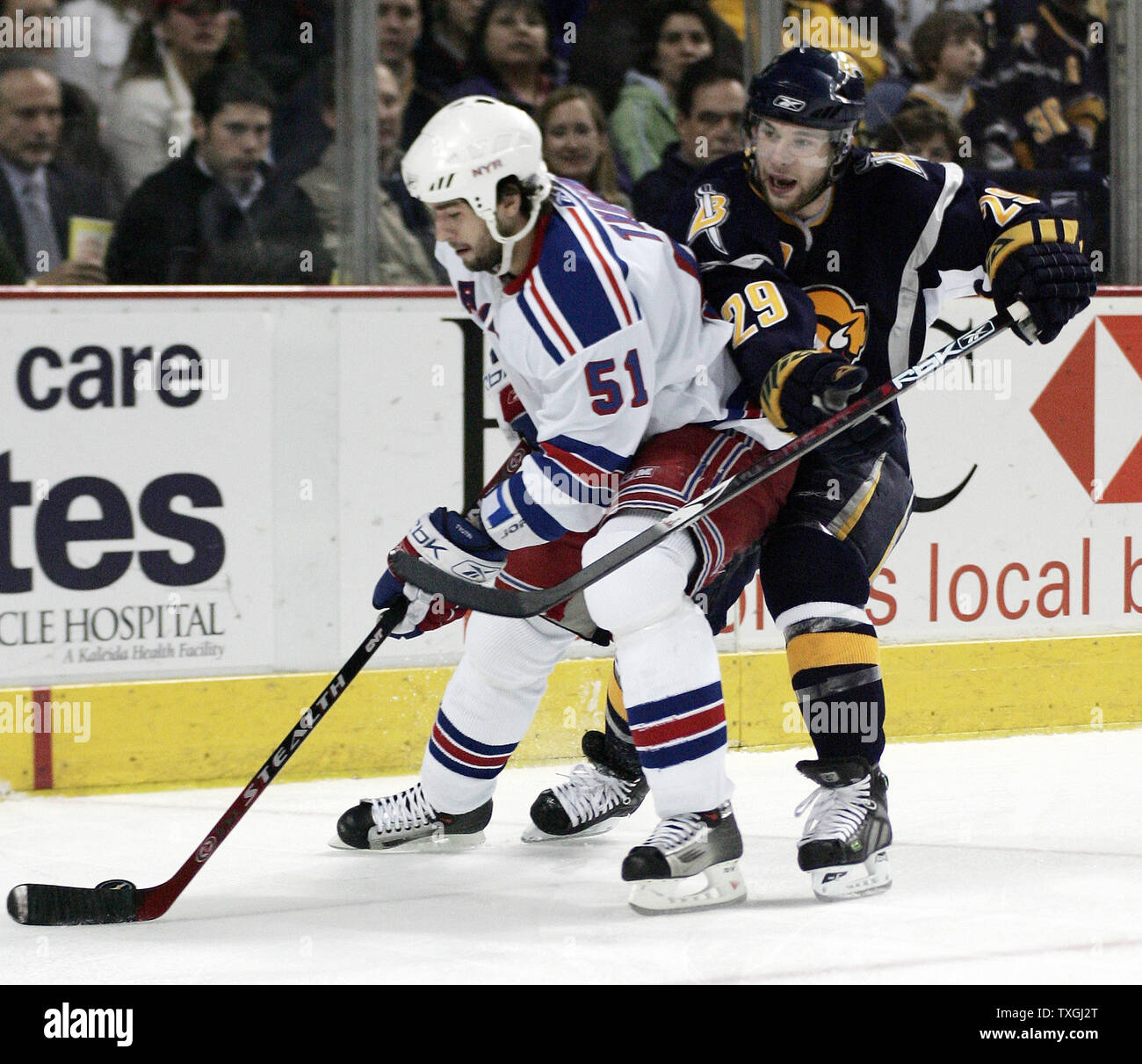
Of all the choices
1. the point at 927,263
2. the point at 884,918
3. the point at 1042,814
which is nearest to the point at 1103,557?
the point at 1042,814

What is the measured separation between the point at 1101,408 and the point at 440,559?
2050 mm

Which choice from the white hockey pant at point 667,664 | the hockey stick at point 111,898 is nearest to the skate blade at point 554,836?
the white hockey pant at point 667,664

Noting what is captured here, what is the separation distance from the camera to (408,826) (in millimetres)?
3201

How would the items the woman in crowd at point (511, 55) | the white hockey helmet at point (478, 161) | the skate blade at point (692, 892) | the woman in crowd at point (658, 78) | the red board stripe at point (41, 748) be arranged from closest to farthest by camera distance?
the white hockey helmet at point (478, 161) < the skate blade at point (692, 892) < the red board stripe at point (41, 748) < the woman in crowd at point (511, 55) < the woman in crowd at point (658, 78)

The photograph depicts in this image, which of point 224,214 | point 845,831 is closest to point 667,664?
point 845,831

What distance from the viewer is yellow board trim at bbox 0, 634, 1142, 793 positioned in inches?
143

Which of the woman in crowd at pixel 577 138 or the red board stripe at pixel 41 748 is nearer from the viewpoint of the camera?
the red board stripe at pixel 41 748

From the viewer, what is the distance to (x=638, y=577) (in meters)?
2.74

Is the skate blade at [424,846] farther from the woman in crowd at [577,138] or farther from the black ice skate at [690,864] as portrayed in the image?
the woman in crowd at [577,138]

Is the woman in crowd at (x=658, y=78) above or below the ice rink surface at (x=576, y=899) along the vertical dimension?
above

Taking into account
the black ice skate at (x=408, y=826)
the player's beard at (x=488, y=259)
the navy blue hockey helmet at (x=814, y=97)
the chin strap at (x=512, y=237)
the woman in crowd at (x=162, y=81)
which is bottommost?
the black ice skate at (x=408, y=826)

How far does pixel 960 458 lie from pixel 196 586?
171cm

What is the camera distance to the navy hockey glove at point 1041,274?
2.87m

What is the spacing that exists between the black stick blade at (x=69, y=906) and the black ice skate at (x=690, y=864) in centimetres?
73
